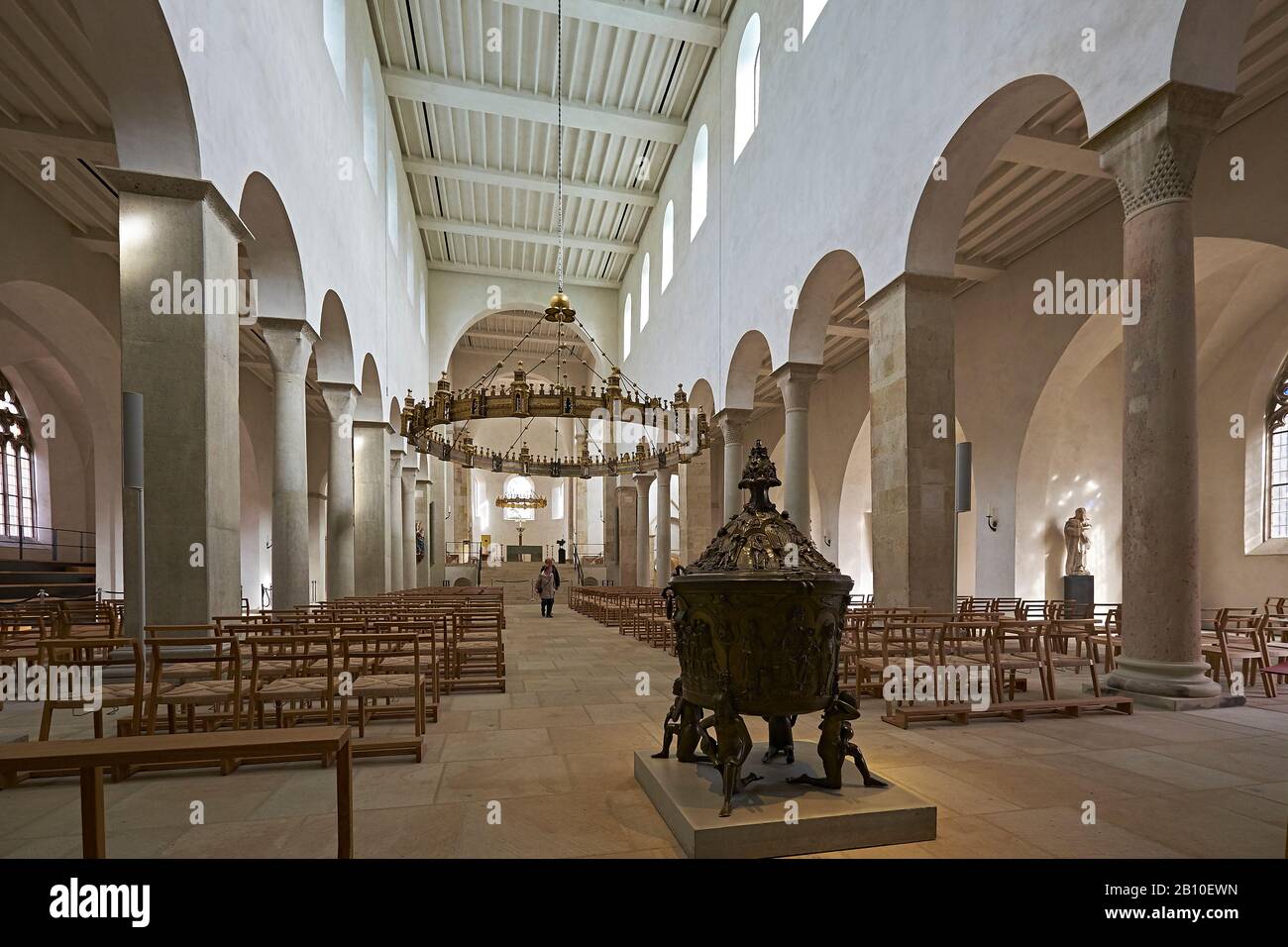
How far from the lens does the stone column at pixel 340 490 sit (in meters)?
13.5

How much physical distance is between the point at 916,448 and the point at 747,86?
966 cm

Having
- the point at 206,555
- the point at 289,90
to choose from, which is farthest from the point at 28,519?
the point at 206,555

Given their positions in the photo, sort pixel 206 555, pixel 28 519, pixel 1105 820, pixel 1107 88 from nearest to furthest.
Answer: pixel 1105 820, pixel 1107 88, pixel 206 555, pixel 28 519

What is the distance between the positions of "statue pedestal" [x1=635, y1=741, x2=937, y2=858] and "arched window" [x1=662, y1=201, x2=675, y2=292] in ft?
60.1

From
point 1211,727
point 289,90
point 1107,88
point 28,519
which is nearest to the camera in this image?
point 1211,727

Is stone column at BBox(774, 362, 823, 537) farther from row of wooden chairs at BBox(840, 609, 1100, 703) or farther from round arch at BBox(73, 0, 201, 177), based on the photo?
round arch at BBox(73, 0, 201, 177)

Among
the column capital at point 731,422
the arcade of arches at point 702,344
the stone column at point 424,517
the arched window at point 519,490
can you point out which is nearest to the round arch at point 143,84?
the arcade of arches at point 702,344

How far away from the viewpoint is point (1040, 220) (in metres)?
12.8

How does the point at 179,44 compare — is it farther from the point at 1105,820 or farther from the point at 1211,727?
the point at 1211,727

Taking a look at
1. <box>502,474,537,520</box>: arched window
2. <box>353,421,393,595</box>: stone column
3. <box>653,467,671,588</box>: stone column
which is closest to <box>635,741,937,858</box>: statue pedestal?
<box>653,467,671,588</box>: stone column

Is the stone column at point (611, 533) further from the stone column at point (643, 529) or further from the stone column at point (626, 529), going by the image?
the stone column at point (643, 529)

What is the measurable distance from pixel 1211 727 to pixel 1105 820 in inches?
92.8

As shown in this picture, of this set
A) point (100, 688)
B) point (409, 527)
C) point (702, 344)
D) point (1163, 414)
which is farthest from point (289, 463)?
point (409, 527)

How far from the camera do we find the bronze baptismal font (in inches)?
125
